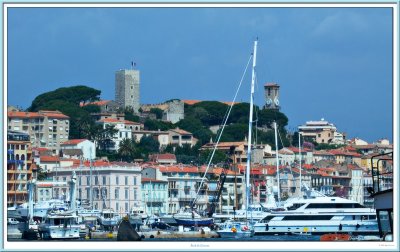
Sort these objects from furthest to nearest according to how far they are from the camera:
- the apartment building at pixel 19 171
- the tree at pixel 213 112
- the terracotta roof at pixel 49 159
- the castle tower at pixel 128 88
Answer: the castle tower at pixel 128 88 < the tree at pixel 213 112 < the terracotta roof at pixel 49 159 < the apartment building at pixel 19 171

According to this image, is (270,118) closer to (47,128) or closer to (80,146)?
(80,146)

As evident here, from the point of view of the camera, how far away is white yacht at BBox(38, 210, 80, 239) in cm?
3297

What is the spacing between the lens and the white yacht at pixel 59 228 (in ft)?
108

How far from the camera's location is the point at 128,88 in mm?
105500

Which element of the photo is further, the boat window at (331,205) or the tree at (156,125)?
the tree at (156,125)

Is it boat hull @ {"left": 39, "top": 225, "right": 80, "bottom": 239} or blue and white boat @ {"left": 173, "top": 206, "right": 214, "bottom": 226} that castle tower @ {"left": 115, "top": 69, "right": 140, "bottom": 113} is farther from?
boat hull @ {"left": 39, "top": 225, "right": 80, "bottom": 239}

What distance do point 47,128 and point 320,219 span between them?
41089mm

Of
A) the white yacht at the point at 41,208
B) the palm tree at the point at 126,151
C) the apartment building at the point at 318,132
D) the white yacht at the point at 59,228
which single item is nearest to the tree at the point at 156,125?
the apartment building at the point at 318,132

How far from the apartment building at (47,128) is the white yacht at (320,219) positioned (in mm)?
32179

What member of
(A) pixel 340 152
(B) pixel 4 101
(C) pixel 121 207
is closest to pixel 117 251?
(B) pixel 4 101

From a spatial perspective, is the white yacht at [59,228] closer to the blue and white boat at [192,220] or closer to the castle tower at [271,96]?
the blue and white boat at [192,220]

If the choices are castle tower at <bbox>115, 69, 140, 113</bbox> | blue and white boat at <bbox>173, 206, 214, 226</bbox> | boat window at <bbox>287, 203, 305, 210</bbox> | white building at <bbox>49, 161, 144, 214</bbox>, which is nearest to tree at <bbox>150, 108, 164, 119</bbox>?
castle tower at <bbox>115, 69, 140, 113</bbox>

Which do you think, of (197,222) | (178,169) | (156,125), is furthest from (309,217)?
(156,125)

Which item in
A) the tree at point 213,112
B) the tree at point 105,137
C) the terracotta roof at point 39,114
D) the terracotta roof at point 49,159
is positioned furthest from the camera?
the tree at point 213,112
